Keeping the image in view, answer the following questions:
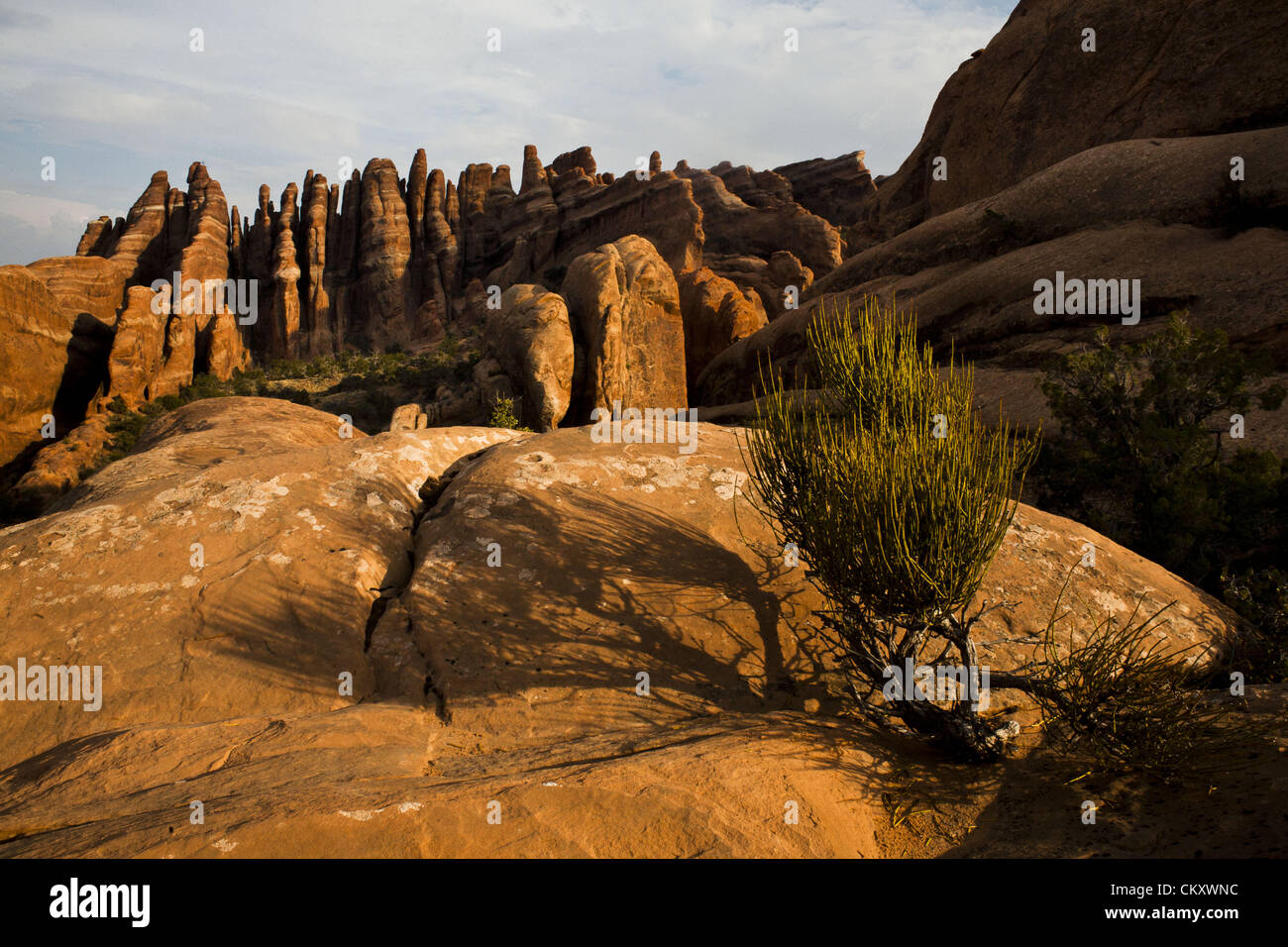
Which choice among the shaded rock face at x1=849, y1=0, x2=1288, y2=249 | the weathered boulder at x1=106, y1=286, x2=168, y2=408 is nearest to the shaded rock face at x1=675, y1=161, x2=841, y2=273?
the shaded rock face at x1=849, y1=0, x2=1288, y2=249

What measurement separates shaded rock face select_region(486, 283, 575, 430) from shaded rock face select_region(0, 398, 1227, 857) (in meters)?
10.6

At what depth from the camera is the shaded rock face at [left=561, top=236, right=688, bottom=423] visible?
1984 centimetres

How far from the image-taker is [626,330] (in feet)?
66.8

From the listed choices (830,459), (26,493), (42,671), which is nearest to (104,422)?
(26,493)

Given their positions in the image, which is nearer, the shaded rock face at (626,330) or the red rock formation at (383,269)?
the shaded rock face at (626,330)

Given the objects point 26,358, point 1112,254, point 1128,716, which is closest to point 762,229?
point 1112,254

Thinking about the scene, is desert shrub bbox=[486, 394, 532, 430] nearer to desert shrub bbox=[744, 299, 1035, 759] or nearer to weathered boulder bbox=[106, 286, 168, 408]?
desert shrub bbox=[744, 299, 1035, 759]

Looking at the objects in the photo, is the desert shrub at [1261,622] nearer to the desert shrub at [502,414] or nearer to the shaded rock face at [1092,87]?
the desert shrub at [502,414]

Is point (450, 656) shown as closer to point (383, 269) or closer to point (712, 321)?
point (712, 321)

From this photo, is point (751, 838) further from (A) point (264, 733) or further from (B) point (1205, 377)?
(B) point (1205, 377)

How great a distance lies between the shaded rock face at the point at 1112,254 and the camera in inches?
501

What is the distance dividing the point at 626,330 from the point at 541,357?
106 inches

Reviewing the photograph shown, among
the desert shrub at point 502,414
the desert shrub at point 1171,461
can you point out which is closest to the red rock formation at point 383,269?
the desert shrub at point 502,414

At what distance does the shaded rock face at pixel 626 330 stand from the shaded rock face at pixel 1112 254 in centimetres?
416
